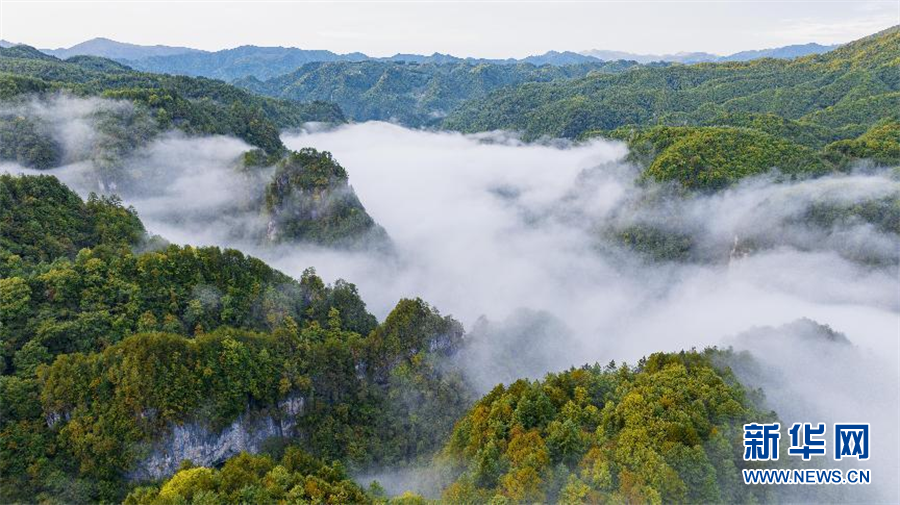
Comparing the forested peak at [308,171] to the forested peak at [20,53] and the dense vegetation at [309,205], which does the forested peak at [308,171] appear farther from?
the forested peak at [20,53]

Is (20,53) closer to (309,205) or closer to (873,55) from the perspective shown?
(309,205)

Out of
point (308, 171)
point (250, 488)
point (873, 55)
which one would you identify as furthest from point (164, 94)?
point (873, 55)

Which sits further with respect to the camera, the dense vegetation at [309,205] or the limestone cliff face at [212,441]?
the dense vegetation at [309,205]

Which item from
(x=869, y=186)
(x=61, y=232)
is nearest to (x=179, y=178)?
(x=61, y=232)

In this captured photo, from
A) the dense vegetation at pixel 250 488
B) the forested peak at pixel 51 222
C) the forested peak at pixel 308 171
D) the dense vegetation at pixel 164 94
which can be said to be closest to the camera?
Answer: the dense vegetation at pixel 250 488

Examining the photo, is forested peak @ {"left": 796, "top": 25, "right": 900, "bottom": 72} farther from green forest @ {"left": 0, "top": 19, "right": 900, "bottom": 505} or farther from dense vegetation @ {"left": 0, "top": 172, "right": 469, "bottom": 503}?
dense vegetation @ {"left": 0, "top": 172, "right": 469, "bottom": 503}

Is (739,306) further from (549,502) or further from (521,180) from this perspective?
(521,180)

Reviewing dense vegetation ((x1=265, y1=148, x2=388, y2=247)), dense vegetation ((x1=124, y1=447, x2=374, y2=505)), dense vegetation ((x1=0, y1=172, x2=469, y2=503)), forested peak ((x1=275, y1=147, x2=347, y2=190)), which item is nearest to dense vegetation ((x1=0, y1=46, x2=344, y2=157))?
forested peak ((x1=275, y1=147, x2=347, y2=190))

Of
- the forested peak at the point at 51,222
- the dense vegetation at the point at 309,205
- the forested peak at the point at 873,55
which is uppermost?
the forested peak at the point at 873,55

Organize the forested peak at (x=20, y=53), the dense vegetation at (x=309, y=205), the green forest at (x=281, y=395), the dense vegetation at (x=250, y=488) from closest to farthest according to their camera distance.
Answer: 1. the dense vegetation at (x=250, y=488)
2. the green forest at (x=281, y=395)
3. the dense vegetation at (x=309, y=205)
4. the forested peak at (x=20, y=53)

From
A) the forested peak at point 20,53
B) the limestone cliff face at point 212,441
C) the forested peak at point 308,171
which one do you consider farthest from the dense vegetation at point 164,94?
the limestone cliff face at point 212,441
